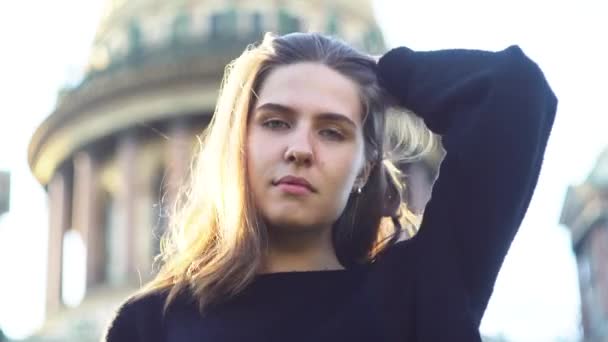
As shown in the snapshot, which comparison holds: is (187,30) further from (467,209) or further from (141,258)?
(467,209)

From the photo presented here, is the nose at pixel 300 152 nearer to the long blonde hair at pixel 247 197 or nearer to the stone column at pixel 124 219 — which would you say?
the long blonde hair at pixel 247 197

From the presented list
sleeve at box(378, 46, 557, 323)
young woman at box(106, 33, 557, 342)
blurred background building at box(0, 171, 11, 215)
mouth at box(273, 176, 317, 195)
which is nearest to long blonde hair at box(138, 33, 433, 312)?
young woman at box(106, 33, 557, 342)

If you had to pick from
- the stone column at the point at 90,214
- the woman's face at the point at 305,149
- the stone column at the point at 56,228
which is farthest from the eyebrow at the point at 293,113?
the stone column at the point at 56,228

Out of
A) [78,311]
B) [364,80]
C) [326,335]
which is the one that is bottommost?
[326,335]

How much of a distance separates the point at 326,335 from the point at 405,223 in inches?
24.8

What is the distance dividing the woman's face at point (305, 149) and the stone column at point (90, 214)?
34.7 meters

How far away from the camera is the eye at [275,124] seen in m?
3.24

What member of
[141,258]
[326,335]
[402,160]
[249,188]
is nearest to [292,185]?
[249,188]

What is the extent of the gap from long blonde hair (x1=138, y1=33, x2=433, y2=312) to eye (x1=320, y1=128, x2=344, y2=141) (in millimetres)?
148

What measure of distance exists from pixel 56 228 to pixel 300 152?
3692 centimetres

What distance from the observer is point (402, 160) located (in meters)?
3.70

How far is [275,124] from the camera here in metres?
3.25

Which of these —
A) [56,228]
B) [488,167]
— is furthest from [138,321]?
[56,228]

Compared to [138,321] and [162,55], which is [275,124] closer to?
[138,321]
